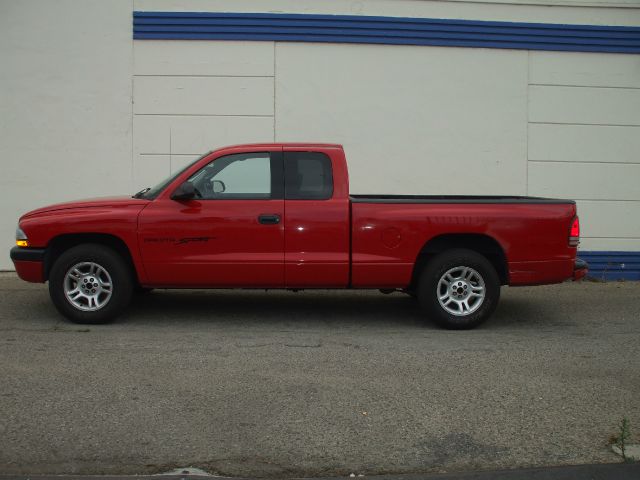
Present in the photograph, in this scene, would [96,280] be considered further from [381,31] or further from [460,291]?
[381,31]

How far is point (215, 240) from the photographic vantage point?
721cm

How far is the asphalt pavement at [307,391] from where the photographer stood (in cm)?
433

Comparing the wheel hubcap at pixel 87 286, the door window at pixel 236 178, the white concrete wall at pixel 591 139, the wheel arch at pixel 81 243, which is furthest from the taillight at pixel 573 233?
the wheel hubcap at pixel 87 286

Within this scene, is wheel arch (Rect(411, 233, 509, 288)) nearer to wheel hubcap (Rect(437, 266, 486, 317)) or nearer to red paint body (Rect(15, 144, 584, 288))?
red paint body (Rect(15, 144, 584, 288))

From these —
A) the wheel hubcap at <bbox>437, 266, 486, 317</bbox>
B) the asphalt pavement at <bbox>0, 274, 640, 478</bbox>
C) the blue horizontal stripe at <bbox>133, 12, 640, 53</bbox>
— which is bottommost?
the asphalt pavement at <bbox>0, 274, 640, 478</bbox>

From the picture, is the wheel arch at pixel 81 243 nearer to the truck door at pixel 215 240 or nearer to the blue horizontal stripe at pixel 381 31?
the truck door at pixel 215 240

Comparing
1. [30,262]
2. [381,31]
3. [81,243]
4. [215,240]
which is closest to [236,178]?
[215,240]

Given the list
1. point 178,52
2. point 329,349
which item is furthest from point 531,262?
point 178,52

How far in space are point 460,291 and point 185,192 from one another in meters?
2.85

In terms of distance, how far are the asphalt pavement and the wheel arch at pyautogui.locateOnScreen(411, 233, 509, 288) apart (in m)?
0.59

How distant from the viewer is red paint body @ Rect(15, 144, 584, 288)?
721 centimetres

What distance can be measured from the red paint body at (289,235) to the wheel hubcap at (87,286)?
0.31 m

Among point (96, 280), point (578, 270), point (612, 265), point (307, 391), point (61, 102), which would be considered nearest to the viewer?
point (307, 391)

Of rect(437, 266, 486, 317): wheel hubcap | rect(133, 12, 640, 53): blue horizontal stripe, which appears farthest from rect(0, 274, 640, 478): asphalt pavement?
rect(133, 12, 640, 53): blue horizontal stripe
